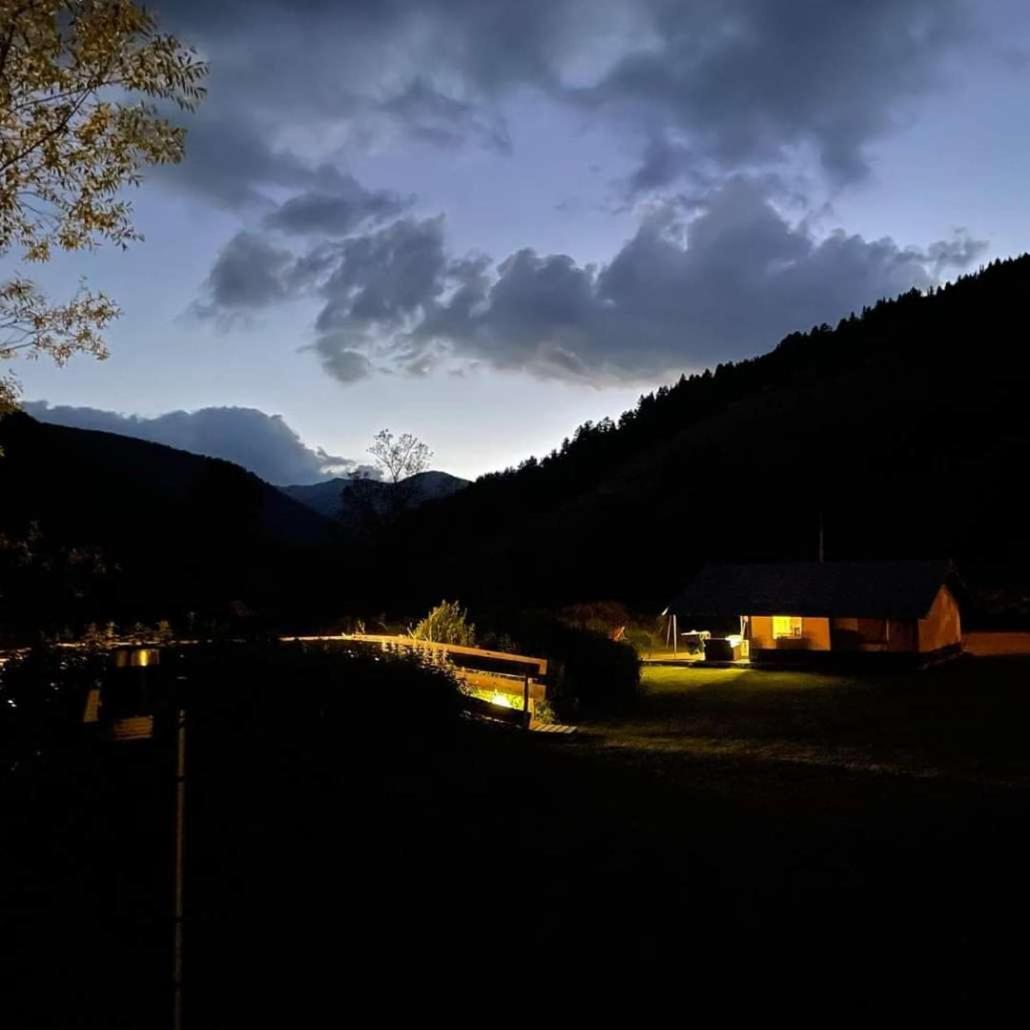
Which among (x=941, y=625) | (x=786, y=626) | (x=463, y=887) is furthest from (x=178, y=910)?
(x=941, y=625)

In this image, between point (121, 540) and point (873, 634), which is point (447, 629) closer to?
point (873, 634)

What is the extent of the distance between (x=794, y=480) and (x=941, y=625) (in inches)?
1961

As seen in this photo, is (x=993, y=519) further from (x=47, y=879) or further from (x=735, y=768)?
(x=47, y=879)

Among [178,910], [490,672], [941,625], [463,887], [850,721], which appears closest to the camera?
[178,910]

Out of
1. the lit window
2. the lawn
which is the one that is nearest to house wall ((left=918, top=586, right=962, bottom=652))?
the lawn

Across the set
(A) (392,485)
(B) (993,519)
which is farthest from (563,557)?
(B) (993,519)

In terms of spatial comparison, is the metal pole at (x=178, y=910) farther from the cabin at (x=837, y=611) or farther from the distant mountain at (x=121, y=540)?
the cabin at (x=837, y=611)

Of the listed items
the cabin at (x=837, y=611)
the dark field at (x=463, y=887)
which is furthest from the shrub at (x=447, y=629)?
the cabin at (x=837, y=611)

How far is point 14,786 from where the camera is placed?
6.31 meters

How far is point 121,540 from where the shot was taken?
3359cm

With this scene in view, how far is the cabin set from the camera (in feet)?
98.3

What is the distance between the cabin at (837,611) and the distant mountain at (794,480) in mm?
12331

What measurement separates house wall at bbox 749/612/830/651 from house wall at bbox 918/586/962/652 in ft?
9.60

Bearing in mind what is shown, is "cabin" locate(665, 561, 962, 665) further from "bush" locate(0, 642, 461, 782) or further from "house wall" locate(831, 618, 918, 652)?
"bush" locate(0, 642, 461, 782)
